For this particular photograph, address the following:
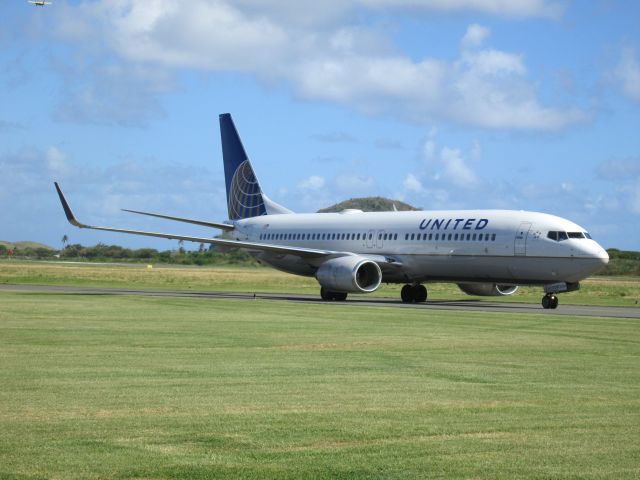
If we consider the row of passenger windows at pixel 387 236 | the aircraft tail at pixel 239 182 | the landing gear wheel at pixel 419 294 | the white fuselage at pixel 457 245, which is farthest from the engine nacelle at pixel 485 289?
the aircraft tail at pixel 239 182

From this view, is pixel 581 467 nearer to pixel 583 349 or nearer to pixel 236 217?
pixel 583 349

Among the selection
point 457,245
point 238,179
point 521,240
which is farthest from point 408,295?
point 238,179

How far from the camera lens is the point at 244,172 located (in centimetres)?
5197

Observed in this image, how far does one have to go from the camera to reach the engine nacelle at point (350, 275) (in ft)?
128

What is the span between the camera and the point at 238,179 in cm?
5216

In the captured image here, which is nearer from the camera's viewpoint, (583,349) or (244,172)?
(583,349)

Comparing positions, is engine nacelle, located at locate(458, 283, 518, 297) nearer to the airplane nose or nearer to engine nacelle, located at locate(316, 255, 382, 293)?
engine nacelle, located at locate(316, 255, 382, 293)

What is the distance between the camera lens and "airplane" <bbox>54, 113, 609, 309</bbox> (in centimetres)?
3525

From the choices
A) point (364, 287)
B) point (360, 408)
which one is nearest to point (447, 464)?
point (360, 408)

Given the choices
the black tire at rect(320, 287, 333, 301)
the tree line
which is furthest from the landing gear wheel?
the tree line

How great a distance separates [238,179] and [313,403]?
41.2m

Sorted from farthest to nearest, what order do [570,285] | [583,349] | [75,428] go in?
[570,285] → [583,349] → [75,428]

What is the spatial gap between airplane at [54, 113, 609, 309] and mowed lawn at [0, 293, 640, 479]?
526 inches

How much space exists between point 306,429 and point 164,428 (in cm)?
138
